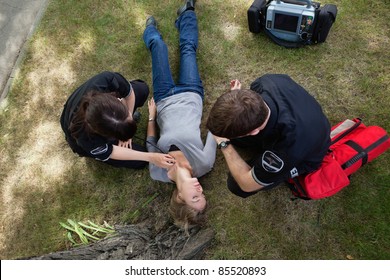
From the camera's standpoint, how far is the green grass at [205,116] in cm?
328

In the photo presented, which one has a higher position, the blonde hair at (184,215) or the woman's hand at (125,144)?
the woman's hand at (125,144)

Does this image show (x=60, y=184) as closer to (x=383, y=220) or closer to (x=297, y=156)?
(x=297, y=156)

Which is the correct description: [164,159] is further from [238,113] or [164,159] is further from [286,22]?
[286,22]

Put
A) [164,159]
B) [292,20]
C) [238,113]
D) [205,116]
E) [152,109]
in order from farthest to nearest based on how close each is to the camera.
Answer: [205,116] < [152,109] < [292,20] < [164,159] < [238,113]

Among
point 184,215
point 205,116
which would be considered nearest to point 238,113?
point 184,215

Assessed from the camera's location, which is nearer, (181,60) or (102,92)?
(102,92)

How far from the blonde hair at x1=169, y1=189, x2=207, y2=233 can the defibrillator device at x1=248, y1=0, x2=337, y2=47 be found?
2.13 meters

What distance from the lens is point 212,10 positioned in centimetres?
409

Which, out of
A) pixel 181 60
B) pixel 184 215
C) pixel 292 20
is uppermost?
pixel 292 20

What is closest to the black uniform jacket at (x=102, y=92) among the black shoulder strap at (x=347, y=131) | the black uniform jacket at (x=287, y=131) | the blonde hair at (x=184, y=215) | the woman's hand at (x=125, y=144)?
the woman's hand at (x=125, y=144)

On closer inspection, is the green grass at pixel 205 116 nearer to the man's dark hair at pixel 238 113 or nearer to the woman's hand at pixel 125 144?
the woman's hand at pixel 125 144

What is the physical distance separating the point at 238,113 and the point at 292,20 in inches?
74.2

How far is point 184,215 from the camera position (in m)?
3.09

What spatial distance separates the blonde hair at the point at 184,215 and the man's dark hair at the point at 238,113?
1.10 metres
